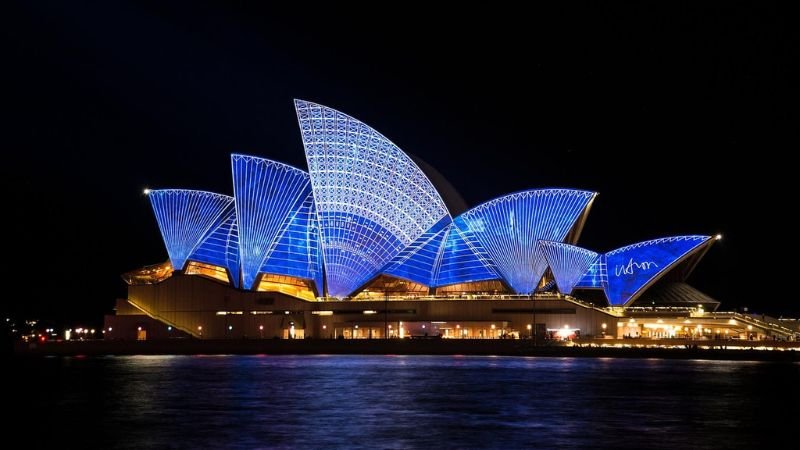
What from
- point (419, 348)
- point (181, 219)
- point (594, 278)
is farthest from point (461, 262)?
→ point (181, 219)

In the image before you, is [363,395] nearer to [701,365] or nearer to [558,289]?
[701,365]

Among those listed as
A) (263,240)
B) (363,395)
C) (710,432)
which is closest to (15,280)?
(263,240)

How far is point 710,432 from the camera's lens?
26031mm

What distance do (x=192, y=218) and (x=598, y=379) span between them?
5783 cm

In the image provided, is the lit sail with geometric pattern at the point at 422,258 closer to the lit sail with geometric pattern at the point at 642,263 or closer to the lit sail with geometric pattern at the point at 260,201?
the lit sail with geometric pattern at the point at 260,201

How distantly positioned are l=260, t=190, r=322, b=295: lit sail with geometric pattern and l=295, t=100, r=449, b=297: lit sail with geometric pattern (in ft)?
9.66

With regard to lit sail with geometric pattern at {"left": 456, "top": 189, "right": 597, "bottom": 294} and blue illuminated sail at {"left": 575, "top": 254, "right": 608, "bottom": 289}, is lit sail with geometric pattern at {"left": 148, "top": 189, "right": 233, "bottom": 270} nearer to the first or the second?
lit sail with geometric pattern at {"left": 456, "top": 189, "right": 597, "bottom": 294}

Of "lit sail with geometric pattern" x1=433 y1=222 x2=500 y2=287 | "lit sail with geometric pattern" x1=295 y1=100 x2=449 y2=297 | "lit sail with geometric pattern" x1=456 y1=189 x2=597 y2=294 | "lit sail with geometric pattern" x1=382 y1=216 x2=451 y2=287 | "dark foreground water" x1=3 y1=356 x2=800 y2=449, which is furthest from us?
"lit sail with geometric pattern" x1=382 y1=216 x2=451 y2=287

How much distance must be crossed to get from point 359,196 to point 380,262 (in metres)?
7.75

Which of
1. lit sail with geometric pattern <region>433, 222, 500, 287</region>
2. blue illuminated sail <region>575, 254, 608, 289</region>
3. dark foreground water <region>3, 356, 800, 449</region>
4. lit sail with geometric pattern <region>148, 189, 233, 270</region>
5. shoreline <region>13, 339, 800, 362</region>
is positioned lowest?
dark foreground water <region>3, 356, 800, 449</region>
